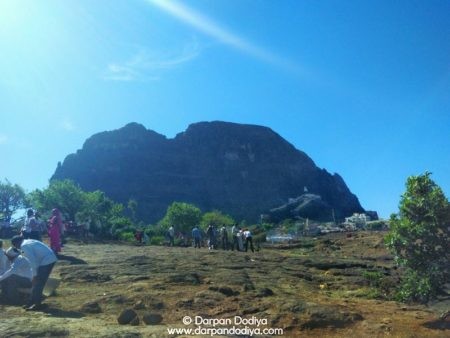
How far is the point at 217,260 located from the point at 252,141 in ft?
586

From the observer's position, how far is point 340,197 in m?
190

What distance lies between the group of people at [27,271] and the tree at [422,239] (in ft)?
24.2

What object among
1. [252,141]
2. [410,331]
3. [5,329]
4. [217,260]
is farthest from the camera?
[252,141]

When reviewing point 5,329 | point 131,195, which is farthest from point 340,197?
point 5,329

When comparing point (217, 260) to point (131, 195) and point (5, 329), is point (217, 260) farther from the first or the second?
point (131, 195)

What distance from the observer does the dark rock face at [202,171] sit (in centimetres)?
17150

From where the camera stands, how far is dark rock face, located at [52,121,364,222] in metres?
172

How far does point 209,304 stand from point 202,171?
177 meters

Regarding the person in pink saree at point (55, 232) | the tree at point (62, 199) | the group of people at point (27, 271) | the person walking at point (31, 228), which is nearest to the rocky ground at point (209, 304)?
the group of people at point (27, 271)

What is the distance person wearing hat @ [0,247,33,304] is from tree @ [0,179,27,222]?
78461mm
